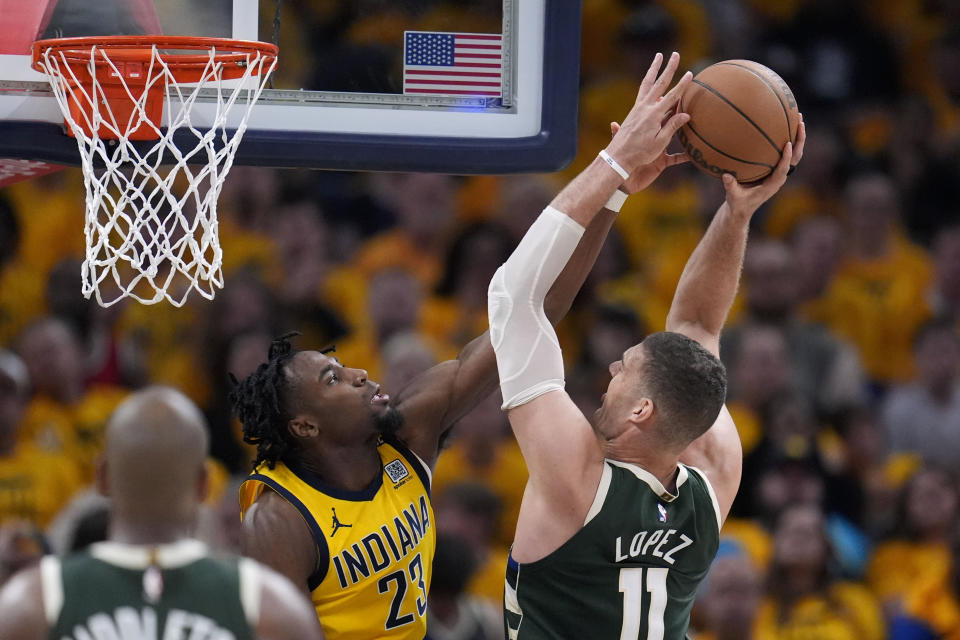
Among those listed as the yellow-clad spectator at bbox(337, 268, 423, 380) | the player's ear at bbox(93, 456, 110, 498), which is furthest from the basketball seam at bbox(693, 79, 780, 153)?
the yellow-clad spectator at bbox(337, 268, 423, 380)

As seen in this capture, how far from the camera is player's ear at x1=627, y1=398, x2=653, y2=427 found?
3154 millimetres

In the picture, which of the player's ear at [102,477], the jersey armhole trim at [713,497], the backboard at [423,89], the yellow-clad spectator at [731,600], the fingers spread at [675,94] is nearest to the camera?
the player's ear at [102,477]

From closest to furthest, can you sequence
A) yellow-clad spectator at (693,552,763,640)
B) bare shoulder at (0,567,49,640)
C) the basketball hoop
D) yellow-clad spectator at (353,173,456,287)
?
bare shoulder at (0,567,49,640)
the basketball hoop
yellow-clad spectator at (693,552,763,640)
yellow-clad spectator at (353,173,456,287)

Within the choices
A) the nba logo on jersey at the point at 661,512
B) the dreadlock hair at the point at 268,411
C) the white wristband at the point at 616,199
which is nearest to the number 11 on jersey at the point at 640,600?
the nba logo on jersey at the point at 661,512

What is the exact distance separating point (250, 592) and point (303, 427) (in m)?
1.15

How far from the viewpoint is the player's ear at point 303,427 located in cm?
361

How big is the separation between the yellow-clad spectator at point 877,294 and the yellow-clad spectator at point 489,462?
1.83 metres

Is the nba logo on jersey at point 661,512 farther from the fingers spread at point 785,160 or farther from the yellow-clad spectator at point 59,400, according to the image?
the yellow-clad spectator at point 59,400

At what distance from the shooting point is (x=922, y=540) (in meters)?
5.85

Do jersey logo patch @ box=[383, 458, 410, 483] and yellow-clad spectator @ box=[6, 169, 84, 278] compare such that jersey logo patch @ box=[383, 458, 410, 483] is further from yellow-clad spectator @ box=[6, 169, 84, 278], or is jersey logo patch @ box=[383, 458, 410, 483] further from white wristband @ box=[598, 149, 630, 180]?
yellow-clad spectator @ box=[6, 169, 84, 278]

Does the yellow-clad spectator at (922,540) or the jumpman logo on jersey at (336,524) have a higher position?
the jumpman logo on jersey at (336,524)

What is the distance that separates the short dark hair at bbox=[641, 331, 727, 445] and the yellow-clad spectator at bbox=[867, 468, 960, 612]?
297 centimetres

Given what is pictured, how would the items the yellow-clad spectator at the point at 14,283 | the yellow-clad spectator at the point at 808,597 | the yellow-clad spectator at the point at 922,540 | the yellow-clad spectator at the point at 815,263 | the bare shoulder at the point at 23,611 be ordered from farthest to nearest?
the yellow-clad spectator at the point at 815,263 < the yellow-clad spectator at the point at 14,283 < the yellow-clad spectator at the point at 922,540 < the yellow-clad spectator at the point at 808,597 < the bare shoulder at the point at 23,611

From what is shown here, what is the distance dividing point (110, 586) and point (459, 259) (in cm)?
411
